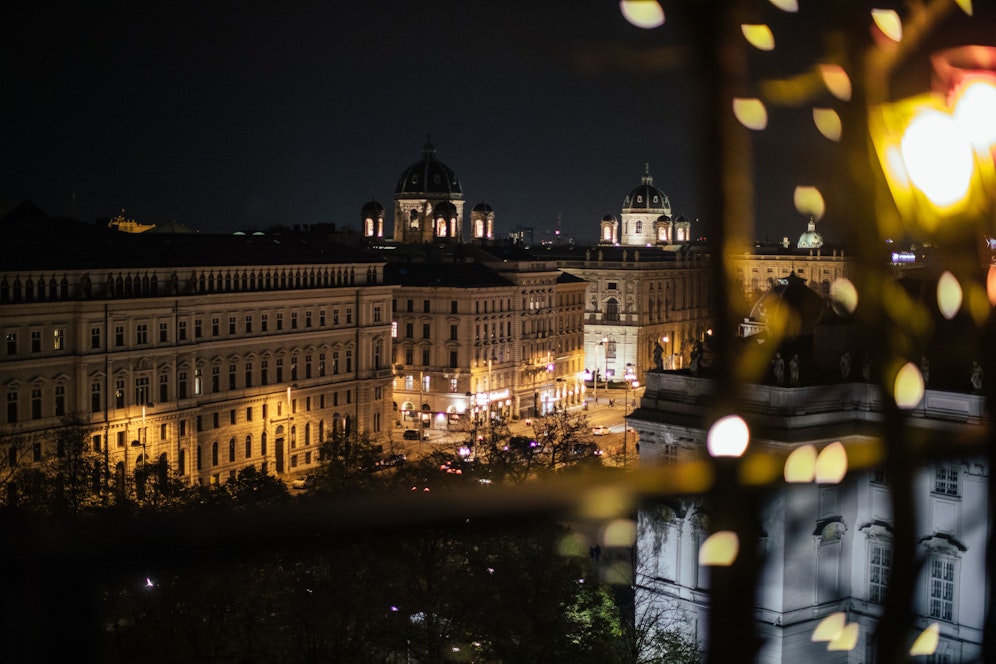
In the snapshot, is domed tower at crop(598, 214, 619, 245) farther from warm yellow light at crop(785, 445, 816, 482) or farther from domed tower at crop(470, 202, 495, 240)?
warm yellow light at crop(785, 445, 816, 482)

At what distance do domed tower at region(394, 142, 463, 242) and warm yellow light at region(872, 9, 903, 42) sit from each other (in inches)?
3253

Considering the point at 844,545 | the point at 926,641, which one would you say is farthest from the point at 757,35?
the point at 844,545

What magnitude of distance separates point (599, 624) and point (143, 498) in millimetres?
14035

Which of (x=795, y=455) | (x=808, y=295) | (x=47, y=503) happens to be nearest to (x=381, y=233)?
(x=808, y=295)

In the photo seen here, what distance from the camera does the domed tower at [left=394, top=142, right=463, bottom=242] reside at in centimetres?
8781

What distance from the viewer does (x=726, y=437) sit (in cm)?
344

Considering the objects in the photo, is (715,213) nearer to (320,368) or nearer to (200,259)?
(200,259)

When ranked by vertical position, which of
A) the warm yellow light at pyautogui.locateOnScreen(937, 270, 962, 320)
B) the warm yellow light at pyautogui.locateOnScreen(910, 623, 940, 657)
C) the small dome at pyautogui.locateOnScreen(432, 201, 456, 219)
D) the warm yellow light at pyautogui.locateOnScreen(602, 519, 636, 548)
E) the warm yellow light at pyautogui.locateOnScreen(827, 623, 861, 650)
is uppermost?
the small dome at pyautogui.locateOnScreen(432, 201, 456, 219)

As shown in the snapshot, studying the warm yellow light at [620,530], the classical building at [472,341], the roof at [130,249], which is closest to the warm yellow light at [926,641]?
the warm yellow light at [620,530]

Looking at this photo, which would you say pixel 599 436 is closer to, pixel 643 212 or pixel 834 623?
pixel 834 623

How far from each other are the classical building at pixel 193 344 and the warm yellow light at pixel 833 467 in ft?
111

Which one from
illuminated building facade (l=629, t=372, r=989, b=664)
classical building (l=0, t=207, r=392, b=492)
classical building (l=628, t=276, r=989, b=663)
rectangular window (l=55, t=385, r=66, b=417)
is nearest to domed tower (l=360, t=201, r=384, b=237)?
classical building (l=0, t=207, r=392, b=492)

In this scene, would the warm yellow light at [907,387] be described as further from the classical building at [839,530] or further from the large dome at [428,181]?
the large dome at [428,181]

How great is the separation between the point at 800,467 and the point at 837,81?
127 centimetres
